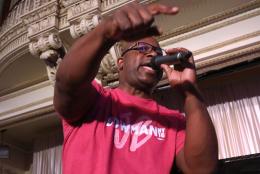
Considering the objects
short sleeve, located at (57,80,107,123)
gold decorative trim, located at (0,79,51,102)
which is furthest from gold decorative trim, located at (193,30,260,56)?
short sleeve, located at (57,80,107,123)

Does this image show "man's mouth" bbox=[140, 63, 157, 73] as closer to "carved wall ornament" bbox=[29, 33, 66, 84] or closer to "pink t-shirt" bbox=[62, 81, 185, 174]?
"pink t-shirt" bbox=[62, 81, 185, 174]

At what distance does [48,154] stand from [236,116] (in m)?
1.95

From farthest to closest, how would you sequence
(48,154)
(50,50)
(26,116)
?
(48,154) < (26,116) < (50,50)

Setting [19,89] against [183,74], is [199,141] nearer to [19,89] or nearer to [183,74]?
[183,74]

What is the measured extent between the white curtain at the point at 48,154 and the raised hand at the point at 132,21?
9.53ft

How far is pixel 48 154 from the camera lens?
374 cm

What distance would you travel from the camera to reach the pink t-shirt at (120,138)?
97cm

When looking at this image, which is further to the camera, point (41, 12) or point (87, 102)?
point (41, 12)

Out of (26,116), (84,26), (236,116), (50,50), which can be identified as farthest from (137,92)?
(26,116)

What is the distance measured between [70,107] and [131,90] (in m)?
0.28

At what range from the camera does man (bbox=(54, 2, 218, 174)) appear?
895 mm

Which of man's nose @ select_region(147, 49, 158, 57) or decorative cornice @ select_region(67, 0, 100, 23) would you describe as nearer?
man's nose @ select_region(147, 49, 158, 57)

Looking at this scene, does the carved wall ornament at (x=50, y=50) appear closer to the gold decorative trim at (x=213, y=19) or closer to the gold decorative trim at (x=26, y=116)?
the gold decorative trim at (x=26, y=116)

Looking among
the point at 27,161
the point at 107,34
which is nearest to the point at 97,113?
the point at 107,34
